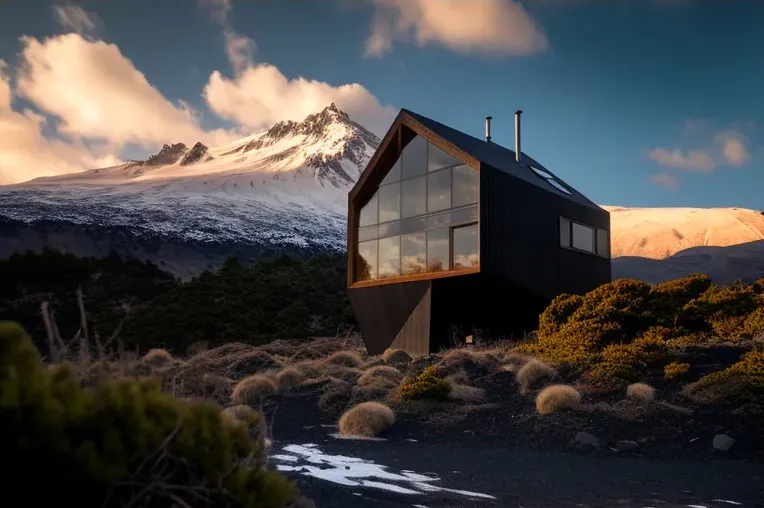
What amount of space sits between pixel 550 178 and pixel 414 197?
608 centimetres

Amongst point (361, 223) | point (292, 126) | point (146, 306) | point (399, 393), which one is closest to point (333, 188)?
point (292, 126)

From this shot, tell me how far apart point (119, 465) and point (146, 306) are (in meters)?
30.6

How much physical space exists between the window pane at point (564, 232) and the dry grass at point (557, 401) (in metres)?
9.94

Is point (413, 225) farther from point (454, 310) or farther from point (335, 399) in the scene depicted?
point (335, 399)

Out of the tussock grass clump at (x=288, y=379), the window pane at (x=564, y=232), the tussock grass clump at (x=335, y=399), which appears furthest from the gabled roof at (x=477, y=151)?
the tussock grass clump at (x=335, y=399)

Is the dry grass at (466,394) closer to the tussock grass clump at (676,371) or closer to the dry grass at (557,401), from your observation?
the dry grass at (557,401)

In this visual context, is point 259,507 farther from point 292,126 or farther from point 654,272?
point 292,126

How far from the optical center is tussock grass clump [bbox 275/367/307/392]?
16.2 metres

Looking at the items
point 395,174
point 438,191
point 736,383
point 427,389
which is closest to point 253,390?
point 427,389

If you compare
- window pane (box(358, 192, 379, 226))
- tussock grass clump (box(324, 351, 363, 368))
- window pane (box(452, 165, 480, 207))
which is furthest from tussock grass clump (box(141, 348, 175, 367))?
window pane (box(452, 165, 480, 207))

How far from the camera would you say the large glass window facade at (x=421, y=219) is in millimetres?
18453

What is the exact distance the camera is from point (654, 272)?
180ft

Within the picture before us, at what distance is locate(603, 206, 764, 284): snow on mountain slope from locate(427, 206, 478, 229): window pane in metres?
36.2

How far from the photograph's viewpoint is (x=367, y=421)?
11570 mm
